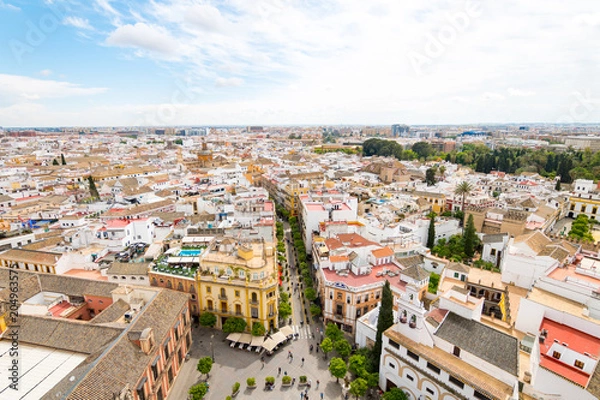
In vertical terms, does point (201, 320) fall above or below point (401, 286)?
below

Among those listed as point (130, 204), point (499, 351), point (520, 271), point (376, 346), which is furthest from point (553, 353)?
point (130, 204)

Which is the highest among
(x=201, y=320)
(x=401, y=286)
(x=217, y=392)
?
(x=401, y=286)

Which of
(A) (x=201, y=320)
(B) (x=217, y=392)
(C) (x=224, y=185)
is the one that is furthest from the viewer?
(C) (x=224, y=185)

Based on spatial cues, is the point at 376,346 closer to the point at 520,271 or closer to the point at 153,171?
the point at 520,271

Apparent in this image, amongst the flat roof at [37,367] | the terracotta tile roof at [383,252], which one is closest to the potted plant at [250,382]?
the flat roof at [37,367]

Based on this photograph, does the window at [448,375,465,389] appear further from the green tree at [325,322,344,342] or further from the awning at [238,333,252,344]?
the awning at [238,333,252,344]

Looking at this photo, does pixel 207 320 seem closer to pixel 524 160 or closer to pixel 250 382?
pixel 250 382

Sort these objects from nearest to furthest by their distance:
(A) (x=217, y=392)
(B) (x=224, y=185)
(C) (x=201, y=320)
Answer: (A) (x=217, y=392), (C) (x=201, y=320), (B) (x=224, y=185)
